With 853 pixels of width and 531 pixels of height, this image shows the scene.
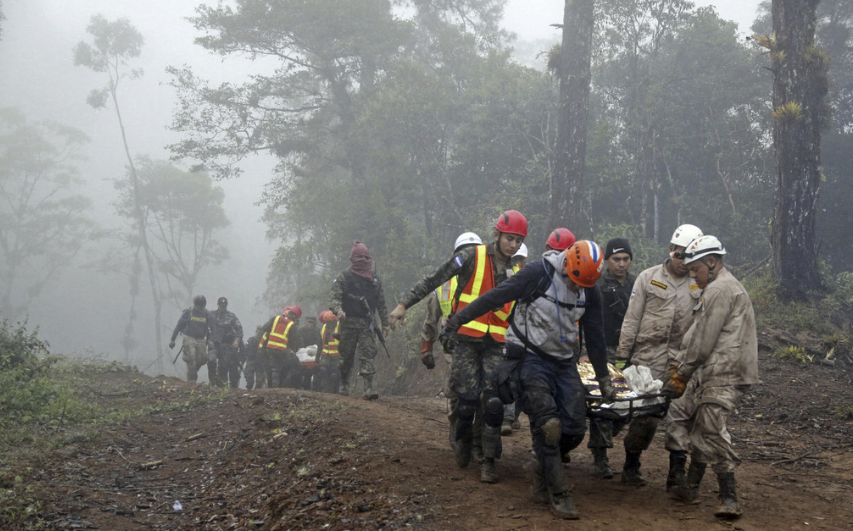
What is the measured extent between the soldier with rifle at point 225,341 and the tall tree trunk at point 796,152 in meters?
12.0

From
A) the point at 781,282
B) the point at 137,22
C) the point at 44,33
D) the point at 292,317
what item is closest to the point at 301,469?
the point at 292,317

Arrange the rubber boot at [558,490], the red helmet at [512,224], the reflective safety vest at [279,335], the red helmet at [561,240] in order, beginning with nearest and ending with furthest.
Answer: the rubber boot at [558,490] < the red helmet at [512,224] < the red helmet at [561,240] < the reflective safety vest at [279,335]

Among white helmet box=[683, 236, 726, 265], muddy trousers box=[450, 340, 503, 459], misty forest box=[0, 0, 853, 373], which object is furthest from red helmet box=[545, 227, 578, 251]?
misty forest box=[0, 0, 853, 373]

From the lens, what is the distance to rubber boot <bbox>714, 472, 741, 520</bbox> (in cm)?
445

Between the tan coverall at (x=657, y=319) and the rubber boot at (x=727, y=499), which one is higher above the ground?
the tan coverall at (x=657, y=319)

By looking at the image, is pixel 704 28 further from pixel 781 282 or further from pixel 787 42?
pixel 781 282

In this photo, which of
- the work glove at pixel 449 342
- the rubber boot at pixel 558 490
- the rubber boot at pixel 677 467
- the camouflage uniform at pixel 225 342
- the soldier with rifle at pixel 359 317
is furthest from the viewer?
the camouflage uniform at pixel 225 342

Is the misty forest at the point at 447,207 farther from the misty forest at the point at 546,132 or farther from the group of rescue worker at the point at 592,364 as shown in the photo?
the group of rescue worker at the point at 592,364

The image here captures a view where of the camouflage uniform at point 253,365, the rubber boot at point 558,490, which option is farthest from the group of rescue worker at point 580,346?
the camouflage uniform at point 253,365

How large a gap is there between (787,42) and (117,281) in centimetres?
7851

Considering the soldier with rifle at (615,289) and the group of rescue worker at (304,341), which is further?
the group of rescue worker at (304,341)

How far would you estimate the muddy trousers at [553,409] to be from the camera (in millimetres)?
4504

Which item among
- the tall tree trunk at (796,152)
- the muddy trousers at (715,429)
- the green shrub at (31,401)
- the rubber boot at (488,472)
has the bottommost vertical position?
the green shrub at (31,401)

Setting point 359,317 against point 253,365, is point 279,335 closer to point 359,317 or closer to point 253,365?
point 253,365
